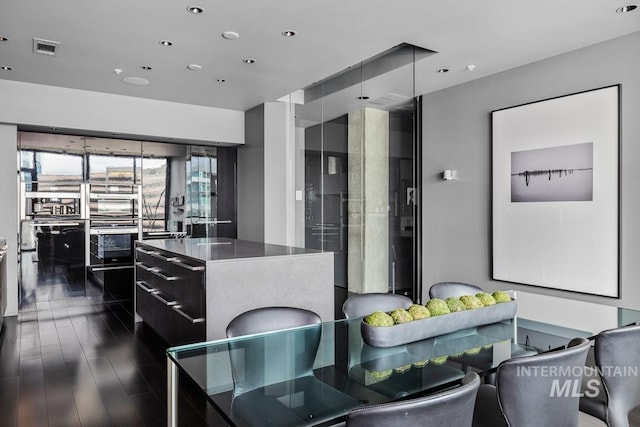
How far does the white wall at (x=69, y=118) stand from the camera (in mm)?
5066

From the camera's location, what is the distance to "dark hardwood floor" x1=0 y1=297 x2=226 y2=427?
2.69 metres

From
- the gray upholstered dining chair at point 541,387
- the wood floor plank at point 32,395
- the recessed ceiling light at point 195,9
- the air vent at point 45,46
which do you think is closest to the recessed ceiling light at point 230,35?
the recessed ceiling light at point 195,9

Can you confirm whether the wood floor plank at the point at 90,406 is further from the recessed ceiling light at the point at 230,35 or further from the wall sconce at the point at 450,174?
the wall sconce at the point at 450,174

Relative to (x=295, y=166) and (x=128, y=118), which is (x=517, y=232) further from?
(x=128, y=118)

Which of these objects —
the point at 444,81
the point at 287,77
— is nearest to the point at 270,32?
the point at 287,77

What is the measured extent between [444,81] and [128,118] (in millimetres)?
4007

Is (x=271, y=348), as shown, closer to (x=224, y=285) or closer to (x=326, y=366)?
(x=326, y=366)

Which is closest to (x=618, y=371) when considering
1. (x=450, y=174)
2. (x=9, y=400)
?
(x=9, y=400)

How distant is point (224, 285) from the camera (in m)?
3.18

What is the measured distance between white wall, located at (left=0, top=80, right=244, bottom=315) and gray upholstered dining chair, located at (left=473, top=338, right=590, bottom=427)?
5.57 metres

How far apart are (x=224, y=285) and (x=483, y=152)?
11.0 feet

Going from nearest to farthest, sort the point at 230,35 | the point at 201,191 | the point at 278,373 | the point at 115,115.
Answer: the point at 278,373, the point at 230,35, the point at 115,115, the point at 201,191

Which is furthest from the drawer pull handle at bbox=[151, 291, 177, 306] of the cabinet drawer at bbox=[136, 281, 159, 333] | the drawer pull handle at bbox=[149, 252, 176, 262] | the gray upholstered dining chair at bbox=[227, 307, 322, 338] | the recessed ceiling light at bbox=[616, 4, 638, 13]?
the recessed ceiling light at bbox=[616, 4, 638, 13]

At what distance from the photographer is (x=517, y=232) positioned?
4566mm
